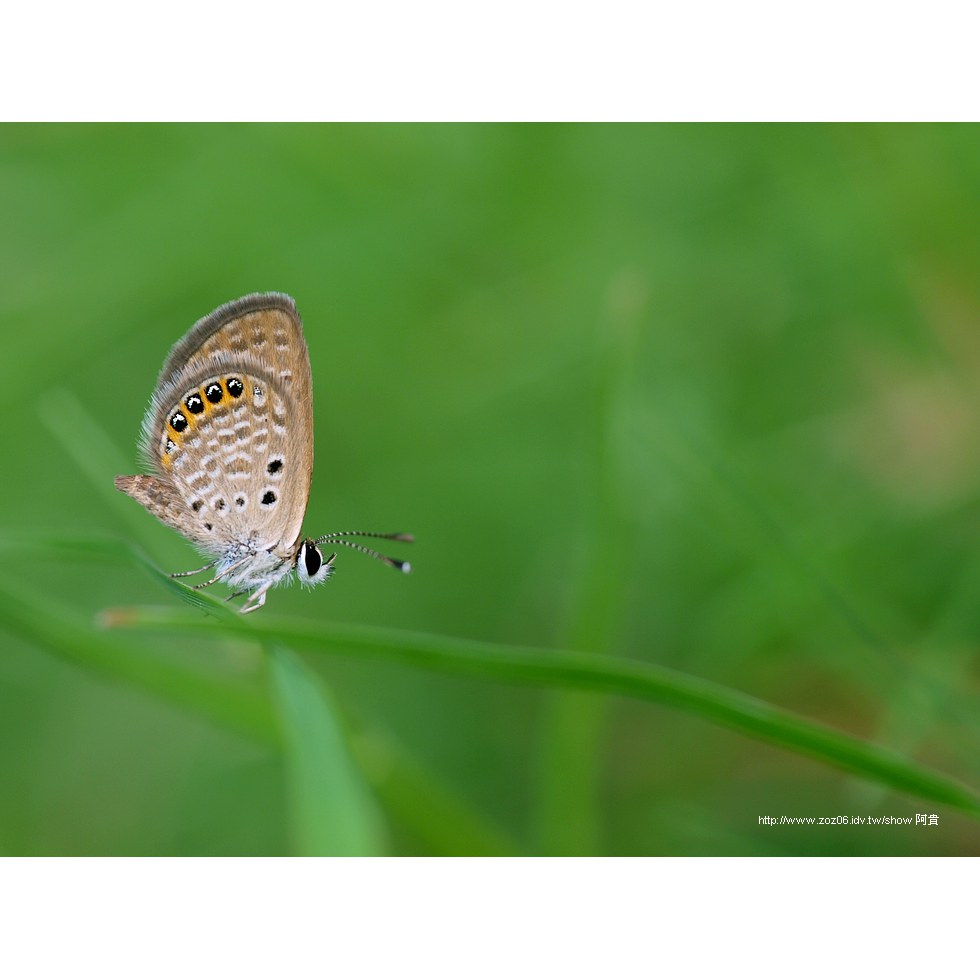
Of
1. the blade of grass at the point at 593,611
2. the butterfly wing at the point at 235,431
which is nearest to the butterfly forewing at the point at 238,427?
the butterfly wing at the point at 235,431

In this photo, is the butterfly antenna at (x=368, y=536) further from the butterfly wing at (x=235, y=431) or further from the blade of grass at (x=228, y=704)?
the blade of grass at (x=228, y=704)

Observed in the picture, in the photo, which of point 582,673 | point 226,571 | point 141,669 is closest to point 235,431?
point 226,571

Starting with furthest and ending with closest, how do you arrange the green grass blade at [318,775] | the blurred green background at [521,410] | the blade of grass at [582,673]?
the blurred green background at [521,410]
the blade of grass at [582,673]
the green grass blade at [318,775]

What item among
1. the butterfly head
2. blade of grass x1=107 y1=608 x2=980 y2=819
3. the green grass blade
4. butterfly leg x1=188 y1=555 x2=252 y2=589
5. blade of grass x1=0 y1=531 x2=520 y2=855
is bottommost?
the green grass blade

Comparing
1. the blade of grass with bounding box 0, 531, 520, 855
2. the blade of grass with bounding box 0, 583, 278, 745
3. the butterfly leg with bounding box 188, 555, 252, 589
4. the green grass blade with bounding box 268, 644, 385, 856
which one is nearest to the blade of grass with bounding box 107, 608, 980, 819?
the green grass blade with bounding box 268, 644, 385, 856

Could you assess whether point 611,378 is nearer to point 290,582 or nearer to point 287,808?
point 290,582

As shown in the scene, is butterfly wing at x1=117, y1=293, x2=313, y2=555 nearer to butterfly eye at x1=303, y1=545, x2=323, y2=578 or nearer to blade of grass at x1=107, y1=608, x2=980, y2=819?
butterfly eye at x1=303, y1=545, x2=323, y2=578
